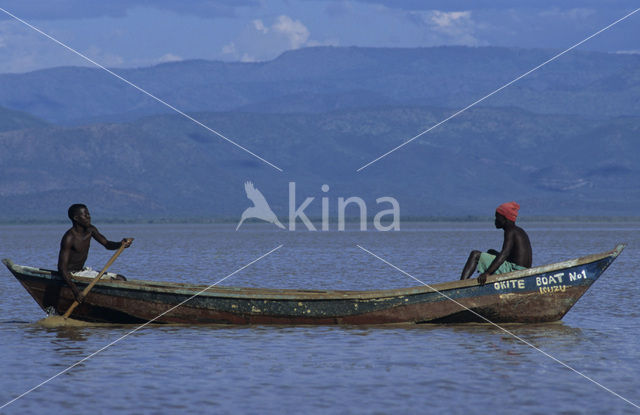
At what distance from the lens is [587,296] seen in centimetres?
2716

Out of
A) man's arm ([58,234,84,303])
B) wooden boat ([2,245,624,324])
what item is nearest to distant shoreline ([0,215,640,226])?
wooden boat ([2,245,624,324])

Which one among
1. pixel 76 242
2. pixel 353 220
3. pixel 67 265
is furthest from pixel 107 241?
pixel 353 220

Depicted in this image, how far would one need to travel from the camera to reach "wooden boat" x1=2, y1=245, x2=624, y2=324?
1945 centimetres

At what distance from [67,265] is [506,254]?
24.9ft

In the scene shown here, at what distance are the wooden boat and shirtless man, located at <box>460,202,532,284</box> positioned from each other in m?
0.30

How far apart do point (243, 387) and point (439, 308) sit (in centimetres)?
597

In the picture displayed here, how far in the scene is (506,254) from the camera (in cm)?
1939

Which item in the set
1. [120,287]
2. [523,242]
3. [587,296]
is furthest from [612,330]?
[120,287]

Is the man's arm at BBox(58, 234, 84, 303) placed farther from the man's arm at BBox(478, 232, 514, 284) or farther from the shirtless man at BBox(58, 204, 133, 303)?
the man's arm at BBox(478, 232, 514, 284)

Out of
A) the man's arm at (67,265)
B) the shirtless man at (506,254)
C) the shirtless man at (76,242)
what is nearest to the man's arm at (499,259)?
the shirtless man at (506,254)

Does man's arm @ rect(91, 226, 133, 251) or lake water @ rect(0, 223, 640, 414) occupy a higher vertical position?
man's arm @ rect(91, 226, 133, 251)

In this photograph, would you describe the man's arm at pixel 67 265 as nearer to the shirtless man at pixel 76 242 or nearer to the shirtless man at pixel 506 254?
the shirtless man at pixel 76 242

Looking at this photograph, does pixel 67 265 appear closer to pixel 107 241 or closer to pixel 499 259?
pixel 107 241

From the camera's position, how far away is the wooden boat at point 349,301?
63.8 ft
